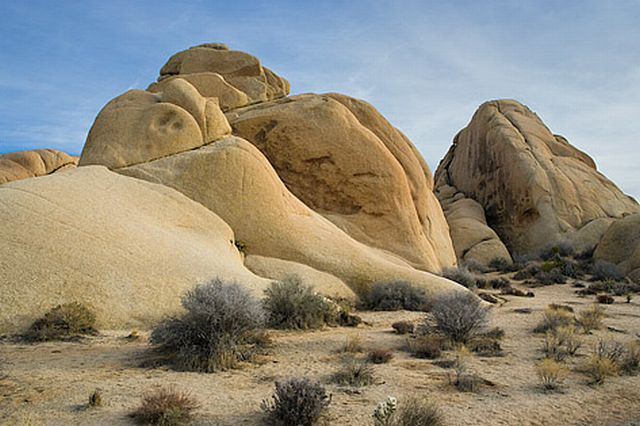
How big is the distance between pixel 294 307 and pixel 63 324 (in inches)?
177

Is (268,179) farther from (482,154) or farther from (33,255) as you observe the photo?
(482,154)

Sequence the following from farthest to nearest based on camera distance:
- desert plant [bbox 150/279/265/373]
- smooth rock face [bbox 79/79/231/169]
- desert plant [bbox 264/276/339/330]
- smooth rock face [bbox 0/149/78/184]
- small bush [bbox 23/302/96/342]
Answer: smooth rock face [bbox 0/149/78/184], smooth rock face [bbox 79/79/231/169], desert plant [bbox 264/276/339/330], small bush [bbox 23/302/96/342], desert plant [bbox 150/279/265/373]

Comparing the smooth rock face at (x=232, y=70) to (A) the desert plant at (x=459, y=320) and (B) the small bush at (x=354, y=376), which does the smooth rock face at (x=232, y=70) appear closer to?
(A) the desert plant at (x=459, y=320)

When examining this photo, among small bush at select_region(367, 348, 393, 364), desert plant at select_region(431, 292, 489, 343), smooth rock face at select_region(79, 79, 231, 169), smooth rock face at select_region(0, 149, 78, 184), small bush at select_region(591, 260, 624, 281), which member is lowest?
small bush at select_region(367, 348, 393, 364)

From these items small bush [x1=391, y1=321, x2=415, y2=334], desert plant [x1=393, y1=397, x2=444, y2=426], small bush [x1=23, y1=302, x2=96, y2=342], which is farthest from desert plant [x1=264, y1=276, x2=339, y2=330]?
desert plant [x1=393, y1=397, x2=444, y2=426]

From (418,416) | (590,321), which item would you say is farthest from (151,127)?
(418,416)

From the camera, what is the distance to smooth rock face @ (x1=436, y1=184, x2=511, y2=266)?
3409cm

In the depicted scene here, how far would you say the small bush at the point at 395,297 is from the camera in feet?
45.1

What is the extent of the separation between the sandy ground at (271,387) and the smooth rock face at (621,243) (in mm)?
22601

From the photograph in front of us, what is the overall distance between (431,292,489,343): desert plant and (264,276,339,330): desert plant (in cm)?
257

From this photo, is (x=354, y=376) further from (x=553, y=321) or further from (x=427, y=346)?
(x=553, y=321)

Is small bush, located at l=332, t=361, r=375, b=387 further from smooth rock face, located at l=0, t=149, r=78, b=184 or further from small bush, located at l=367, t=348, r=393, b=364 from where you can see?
smooth rock face, located at l=0, t=149, r=78, b=184

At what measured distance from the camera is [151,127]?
16.5 metres

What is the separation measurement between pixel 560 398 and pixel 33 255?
918cm
